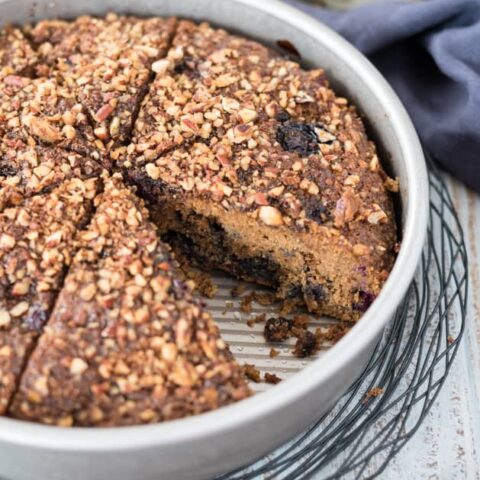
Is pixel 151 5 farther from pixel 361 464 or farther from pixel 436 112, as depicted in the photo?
pixel 361 464

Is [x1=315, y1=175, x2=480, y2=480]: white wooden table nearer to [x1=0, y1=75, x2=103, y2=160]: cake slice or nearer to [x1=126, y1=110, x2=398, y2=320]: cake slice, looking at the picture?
[x1=126, y1=110, x2=398, y2=320]: cake slice

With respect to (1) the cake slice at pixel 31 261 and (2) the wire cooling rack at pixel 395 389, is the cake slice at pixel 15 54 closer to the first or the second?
(1) the cake slice at pixel 31 261

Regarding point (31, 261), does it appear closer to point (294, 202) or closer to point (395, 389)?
point (294, 202)

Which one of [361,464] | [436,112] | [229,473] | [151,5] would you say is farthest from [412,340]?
[151,5]

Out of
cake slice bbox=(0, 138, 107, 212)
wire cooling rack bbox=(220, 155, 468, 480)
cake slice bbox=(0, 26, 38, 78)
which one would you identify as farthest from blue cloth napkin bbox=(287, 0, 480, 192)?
cake slice bbox=(0, 138, 107, 212)

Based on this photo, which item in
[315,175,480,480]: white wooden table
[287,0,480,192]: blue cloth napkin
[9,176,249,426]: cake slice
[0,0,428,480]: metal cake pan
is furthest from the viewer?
[287,0,480,192]: blue cloth napkin

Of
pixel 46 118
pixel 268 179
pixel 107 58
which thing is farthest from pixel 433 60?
pixel 46 118
